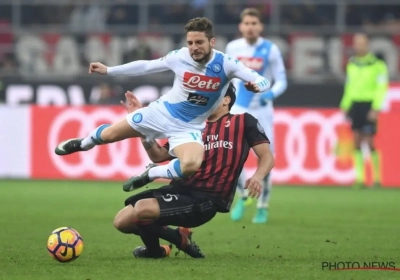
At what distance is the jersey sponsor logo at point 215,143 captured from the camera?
8133 mm

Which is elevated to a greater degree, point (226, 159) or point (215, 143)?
point (215, 143)

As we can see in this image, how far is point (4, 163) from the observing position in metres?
19.0

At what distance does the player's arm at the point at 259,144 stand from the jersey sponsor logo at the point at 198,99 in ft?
1.78

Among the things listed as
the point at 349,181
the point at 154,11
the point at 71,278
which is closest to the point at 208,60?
the point at 71,278

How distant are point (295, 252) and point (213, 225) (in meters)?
2.99

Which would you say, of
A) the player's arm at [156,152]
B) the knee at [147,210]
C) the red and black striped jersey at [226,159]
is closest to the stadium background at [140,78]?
the player's arm at [156,152]

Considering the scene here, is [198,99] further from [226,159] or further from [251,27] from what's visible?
[251,27]

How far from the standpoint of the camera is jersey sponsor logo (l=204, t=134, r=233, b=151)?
8133mm

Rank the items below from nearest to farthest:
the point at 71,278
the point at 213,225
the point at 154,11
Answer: the point at 71,278 < the point at 213,225 < the point at 154,11

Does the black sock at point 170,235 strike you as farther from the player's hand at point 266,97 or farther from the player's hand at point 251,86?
the player's hand at point 266,97

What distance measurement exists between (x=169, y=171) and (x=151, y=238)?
633 mm

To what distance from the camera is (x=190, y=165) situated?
315 inches

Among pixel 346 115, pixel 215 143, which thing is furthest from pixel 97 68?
pixel 346 115

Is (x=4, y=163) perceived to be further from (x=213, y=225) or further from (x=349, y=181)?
(x=213, y=225)
